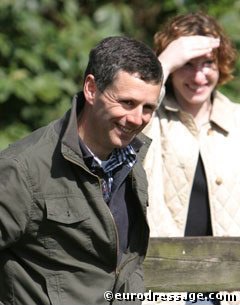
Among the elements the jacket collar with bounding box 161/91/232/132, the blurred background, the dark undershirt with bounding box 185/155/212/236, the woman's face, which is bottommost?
the blurred background

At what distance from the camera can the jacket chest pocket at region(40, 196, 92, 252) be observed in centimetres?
275

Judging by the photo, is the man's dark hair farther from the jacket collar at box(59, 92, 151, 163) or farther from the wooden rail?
the wooden rail

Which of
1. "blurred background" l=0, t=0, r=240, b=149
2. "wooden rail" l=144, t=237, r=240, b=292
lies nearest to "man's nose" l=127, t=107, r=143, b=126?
"wooden rail" l=144, t=237, r=240, b=292

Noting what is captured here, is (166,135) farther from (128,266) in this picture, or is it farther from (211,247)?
(128,266)

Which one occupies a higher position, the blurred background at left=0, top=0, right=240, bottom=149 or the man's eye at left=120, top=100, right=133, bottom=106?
the man's eye at left=120, top=100, right=133, bottom=106

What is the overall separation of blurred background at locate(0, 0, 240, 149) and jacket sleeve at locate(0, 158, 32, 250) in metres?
4.04

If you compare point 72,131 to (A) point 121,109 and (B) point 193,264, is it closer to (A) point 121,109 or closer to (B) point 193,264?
(A) point 121,109

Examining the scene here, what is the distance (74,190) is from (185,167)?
1205 mm

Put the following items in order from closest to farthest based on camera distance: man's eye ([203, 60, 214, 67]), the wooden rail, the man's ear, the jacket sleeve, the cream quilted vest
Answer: the jacket sleeve
the man's ear
the wooden rail
the cream quilted vest
man's eye ([203, 60, 214, 67])

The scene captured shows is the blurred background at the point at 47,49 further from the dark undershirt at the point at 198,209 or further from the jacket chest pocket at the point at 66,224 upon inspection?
the jacket chest pocket at the point at 66,224

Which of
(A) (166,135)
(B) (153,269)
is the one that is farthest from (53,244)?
(A) (166,135)

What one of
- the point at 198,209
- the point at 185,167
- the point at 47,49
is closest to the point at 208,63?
the point at 185,167

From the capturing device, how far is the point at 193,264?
344cm

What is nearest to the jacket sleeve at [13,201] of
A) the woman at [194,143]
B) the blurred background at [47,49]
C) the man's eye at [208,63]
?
the woman at [194,143]
